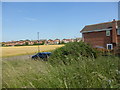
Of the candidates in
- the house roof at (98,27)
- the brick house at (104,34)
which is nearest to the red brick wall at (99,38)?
the brick house at (104,34)

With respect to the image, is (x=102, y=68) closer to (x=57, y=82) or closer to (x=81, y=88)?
(x=81, y=88)

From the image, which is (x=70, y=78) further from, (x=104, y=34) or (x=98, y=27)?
(x=98, y=27)

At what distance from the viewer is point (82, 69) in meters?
2.85

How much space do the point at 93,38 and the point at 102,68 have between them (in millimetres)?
22370

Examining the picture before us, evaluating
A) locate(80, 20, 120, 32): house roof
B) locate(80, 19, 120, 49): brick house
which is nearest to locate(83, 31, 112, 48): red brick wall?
locate(80, 19, 120, 49): brick house

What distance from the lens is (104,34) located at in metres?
22.8

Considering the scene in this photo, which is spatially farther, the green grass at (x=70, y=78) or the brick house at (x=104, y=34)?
the brick house at (x=104, y=34)

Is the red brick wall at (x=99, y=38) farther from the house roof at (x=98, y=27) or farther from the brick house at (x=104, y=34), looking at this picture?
the house roof at (x=98, y=27)

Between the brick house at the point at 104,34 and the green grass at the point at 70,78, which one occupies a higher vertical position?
the brick house at the point at 104,34

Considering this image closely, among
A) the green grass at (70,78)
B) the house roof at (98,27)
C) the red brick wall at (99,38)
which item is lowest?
the green grass at (70,78)

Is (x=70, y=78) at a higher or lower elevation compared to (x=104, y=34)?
lower

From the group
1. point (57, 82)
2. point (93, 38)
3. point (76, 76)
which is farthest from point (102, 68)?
point (93, 38)

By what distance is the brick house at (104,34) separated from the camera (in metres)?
21.2

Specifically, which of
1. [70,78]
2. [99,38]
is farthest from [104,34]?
[70,78]
